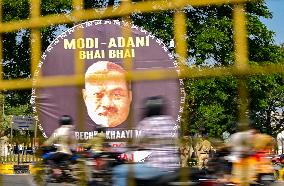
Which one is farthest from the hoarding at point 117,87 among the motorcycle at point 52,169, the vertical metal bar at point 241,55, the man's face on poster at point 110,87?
the motorcycle at point 52,169

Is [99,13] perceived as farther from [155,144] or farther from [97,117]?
[97,117]

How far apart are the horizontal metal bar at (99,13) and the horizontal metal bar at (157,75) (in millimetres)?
223

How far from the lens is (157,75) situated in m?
2.19

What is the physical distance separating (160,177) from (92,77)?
1.61 feet

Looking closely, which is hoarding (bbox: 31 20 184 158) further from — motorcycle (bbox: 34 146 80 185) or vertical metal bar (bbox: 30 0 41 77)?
A: motorcycle (bbox: 34 146 80 185)

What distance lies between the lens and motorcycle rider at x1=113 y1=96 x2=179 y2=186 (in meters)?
2.40

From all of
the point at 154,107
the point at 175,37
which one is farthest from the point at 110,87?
the point at 175,37

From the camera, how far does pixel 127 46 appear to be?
229cm

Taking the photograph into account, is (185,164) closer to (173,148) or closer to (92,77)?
(173,148)

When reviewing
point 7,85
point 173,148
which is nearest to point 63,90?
point 7,85

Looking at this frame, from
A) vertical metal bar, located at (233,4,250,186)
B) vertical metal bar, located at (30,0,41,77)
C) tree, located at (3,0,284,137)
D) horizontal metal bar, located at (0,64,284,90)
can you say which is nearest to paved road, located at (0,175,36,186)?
tree, located at (3,0,284,137)

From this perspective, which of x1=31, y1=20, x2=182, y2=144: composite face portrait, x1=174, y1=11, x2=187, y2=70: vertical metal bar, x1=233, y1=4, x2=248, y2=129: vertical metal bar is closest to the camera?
x1=233, y1=4, x2=248, y2=129: vertical metal bar

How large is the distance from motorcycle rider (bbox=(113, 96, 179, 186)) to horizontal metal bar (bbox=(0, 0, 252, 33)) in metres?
0.39

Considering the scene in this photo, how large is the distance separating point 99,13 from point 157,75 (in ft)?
1.32
